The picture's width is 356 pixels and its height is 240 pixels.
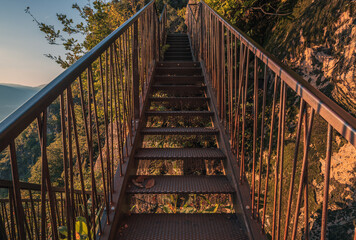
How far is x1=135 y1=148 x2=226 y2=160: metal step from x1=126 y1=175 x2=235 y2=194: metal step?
0.63ft

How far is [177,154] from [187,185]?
0.37 meters

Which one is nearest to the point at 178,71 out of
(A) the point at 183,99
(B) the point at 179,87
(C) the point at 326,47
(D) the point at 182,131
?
(B) the point at 179,87

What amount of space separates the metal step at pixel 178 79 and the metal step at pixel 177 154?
1.57 metres

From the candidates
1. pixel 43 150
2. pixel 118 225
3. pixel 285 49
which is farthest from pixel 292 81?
pixel 285 49

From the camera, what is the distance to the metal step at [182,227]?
5.19ft

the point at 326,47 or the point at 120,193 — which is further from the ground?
the point at 326,47

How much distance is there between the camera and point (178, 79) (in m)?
3.62

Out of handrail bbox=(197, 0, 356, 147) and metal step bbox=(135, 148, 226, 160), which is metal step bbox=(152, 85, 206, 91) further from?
handrail bbox=(197, 0, 356, 147)

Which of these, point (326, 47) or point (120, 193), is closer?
point (120, 193)

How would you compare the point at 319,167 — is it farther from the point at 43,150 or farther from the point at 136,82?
the point at 136,82

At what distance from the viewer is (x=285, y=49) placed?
261 centimetres

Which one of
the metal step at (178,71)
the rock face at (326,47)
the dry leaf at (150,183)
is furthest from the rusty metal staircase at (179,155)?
the metal step at (178,71)

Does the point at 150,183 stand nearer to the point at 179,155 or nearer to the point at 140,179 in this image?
the point at 140,179

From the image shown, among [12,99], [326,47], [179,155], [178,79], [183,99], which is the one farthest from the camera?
[12,99]
